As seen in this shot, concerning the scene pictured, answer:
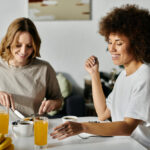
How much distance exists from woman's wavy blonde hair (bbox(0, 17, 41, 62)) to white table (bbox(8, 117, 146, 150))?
791 mm

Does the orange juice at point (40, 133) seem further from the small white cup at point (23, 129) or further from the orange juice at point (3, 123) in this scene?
the orange juice at point (3, 123)

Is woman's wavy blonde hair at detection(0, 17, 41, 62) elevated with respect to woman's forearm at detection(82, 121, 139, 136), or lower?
elevated

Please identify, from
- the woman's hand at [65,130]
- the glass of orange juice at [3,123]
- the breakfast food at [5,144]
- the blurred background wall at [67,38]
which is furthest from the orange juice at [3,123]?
the blurred background wall at [67,38]

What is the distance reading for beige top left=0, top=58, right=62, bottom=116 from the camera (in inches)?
71.8

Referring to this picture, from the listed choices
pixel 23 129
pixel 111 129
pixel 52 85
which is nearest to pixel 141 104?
pixel 111 129

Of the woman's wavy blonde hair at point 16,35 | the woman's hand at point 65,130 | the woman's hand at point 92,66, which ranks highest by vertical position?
the woman's wavy blonde hair at point 16,35

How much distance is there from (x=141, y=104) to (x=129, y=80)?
0.71ft

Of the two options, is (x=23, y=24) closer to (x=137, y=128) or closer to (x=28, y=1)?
(x=137, y=128)

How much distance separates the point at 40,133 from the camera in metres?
1.15

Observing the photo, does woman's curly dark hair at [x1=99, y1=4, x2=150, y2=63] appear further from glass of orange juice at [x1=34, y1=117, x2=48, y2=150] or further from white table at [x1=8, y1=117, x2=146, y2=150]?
glass of orange juice at [x1=34, y1=117, x2=48, y2=150]

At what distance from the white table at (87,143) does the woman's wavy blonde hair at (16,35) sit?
2.59 ft

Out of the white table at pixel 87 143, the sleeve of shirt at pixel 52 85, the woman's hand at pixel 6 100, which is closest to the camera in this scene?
the white table at pixel 87 143

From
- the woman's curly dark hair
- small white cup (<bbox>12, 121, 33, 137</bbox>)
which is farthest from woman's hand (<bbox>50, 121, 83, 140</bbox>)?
the woman's curly dark hair

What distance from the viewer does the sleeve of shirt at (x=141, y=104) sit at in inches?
48.1
